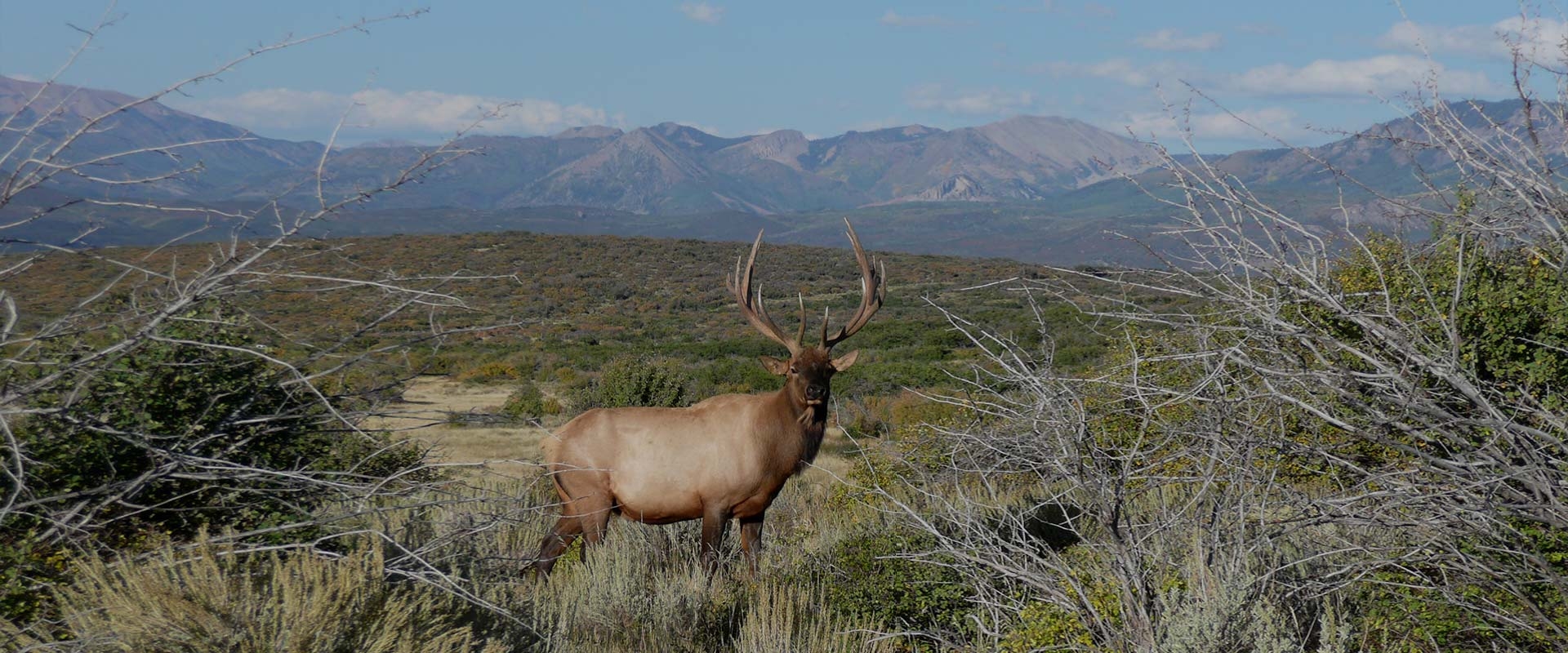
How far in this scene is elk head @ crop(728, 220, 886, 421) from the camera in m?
6.37

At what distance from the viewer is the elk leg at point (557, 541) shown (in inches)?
248

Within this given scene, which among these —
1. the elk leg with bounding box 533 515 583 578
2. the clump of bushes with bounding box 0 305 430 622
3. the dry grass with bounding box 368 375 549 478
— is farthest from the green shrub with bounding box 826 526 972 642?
the dry grass with bounding box 368 375 549 478

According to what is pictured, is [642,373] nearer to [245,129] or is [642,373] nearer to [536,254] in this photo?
[245,129]

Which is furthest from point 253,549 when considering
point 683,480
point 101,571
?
point 683,480

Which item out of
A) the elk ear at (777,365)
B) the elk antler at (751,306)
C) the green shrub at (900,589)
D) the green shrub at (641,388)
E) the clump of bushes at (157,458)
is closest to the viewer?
the clump of bushes at (157,458)

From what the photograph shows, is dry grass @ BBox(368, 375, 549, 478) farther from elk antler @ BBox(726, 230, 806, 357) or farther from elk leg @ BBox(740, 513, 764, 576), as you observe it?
elk leg @ BBox(740, 513, 764, 576)

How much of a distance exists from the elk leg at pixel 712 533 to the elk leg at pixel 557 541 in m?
0.79

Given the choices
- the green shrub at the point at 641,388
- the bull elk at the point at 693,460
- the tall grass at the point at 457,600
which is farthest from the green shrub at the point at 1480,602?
the green shrub at the point at 641,388

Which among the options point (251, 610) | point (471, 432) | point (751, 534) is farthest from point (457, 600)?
point (471, 432)

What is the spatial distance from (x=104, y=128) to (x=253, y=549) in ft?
4.89

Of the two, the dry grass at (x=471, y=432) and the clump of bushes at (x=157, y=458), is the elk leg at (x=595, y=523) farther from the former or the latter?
the dry grass at (x=471, y=432)

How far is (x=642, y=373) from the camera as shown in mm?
12828

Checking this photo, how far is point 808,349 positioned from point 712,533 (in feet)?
4.30

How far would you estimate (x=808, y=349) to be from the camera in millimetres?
6516
